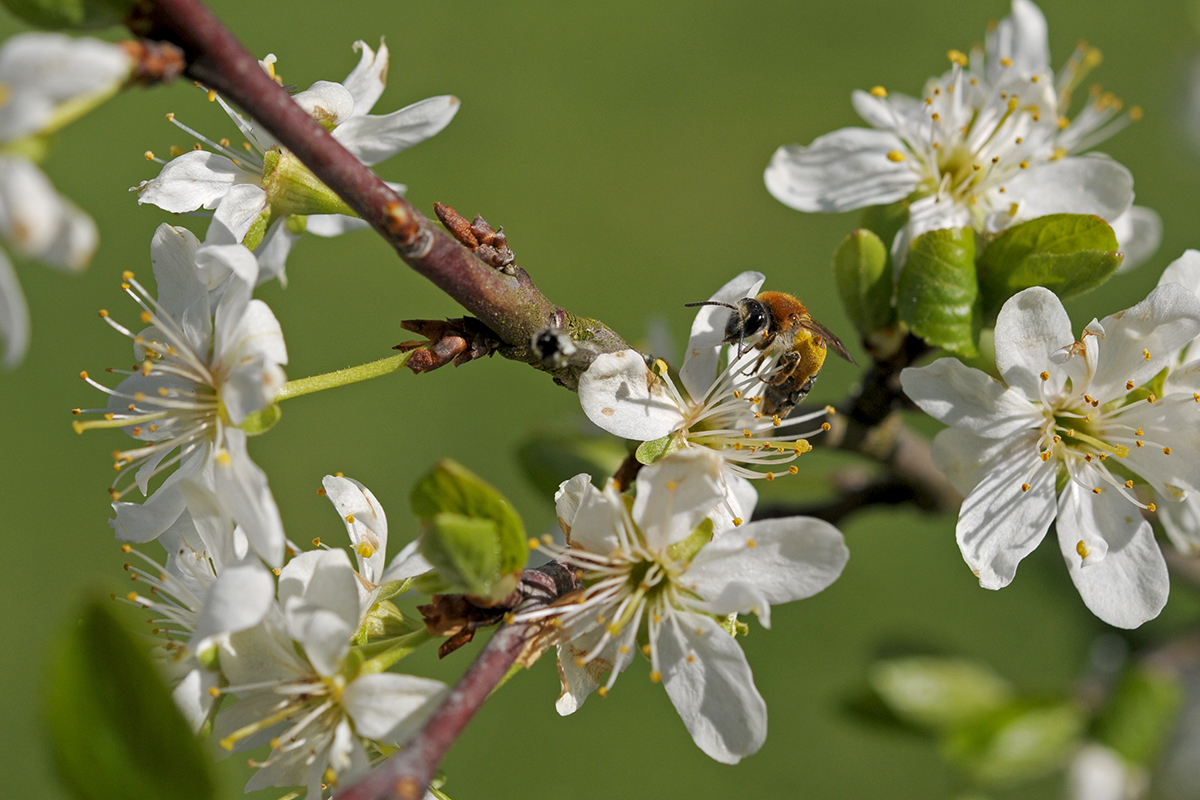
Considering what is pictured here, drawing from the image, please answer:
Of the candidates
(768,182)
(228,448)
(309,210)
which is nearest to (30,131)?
(228,448)

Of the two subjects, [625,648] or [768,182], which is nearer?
[625,648]

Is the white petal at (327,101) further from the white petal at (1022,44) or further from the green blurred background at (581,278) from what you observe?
the green blurred background at (581,278)

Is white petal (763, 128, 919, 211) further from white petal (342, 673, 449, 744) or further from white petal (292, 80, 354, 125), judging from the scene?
white petal (342, 673, 449, 744)

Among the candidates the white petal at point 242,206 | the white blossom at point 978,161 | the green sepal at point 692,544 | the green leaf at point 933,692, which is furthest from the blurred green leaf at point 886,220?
the green leaf at point 933,692

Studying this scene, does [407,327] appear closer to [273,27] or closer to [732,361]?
[732,361]

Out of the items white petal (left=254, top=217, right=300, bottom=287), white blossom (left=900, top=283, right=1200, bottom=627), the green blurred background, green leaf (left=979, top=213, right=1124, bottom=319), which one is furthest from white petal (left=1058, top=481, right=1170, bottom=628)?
the green blurred background

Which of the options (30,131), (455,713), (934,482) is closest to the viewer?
(30,131)

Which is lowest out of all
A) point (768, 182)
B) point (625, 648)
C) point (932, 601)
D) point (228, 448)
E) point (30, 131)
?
point (932, 601)
